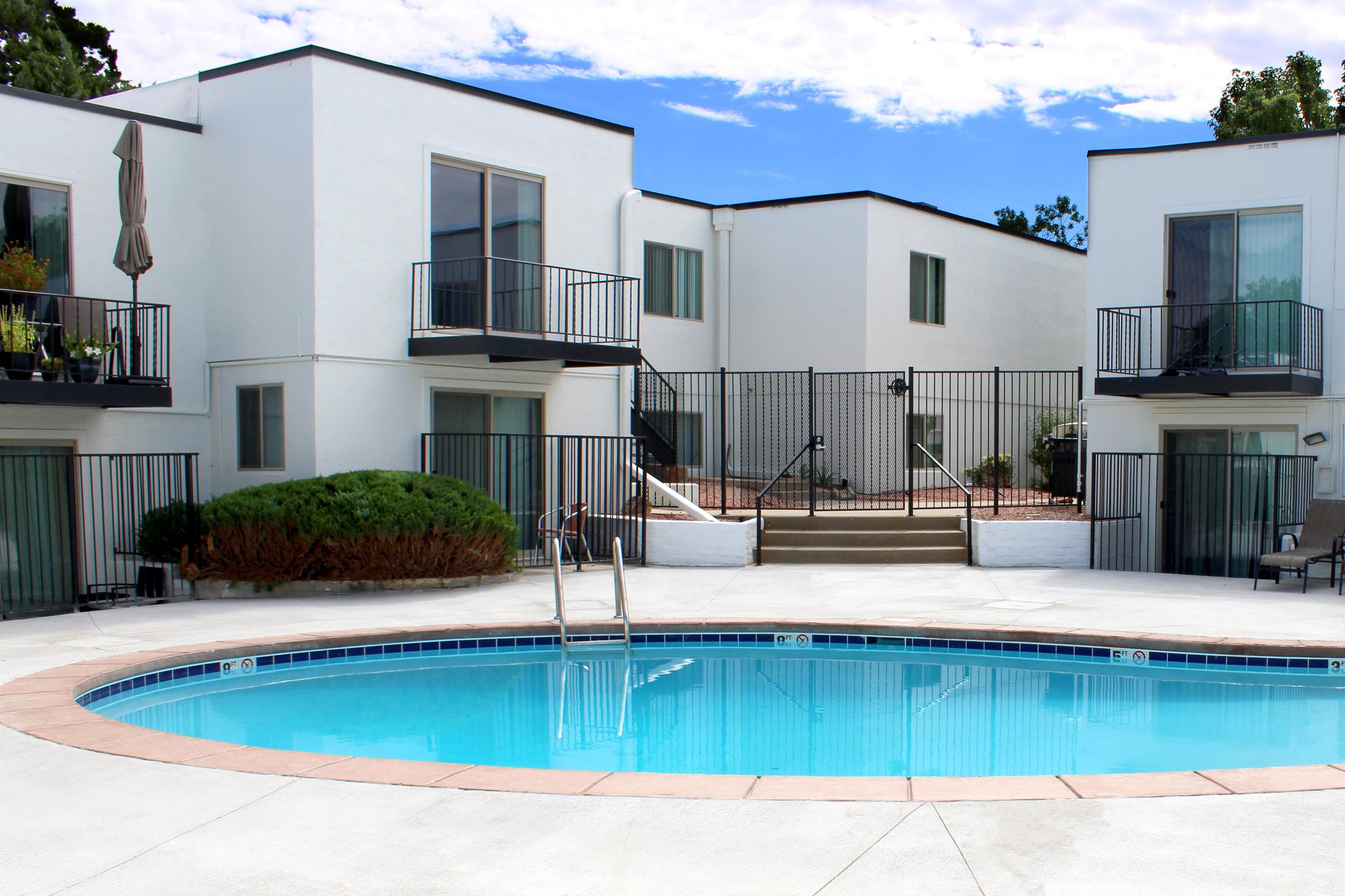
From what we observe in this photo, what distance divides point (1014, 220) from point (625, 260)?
86.0 ft

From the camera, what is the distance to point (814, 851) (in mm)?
4395

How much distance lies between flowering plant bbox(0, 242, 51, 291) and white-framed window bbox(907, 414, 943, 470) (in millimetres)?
13861

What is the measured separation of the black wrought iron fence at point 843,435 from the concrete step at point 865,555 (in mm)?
3795

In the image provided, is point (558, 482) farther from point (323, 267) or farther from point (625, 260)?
point (323, 267)

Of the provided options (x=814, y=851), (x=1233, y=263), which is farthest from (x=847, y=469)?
(x=814, y=851)

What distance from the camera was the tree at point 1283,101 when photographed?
27.9 meters

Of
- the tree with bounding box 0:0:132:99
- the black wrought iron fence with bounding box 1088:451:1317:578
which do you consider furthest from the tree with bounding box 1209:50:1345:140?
the tree with bounding box 0:0:132:99

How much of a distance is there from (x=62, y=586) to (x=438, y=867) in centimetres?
954

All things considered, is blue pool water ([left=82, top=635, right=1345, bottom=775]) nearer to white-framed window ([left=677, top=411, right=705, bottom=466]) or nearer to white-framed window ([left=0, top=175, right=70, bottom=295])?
white-framed window ([left=0, top=175, right=70, bottom=295])

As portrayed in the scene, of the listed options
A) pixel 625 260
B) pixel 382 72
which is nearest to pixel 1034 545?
pixel 625 260

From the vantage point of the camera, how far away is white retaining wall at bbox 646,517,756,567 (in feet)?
49.0

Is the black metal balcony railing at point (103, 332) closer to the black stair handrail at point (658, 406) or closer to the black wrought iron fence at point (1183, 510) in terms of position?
the black stair handrail at point (658, 406)

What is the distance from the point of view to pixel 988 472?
2097 cm

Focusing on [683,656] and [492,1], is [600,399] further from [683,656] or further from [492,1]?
[683,656]
